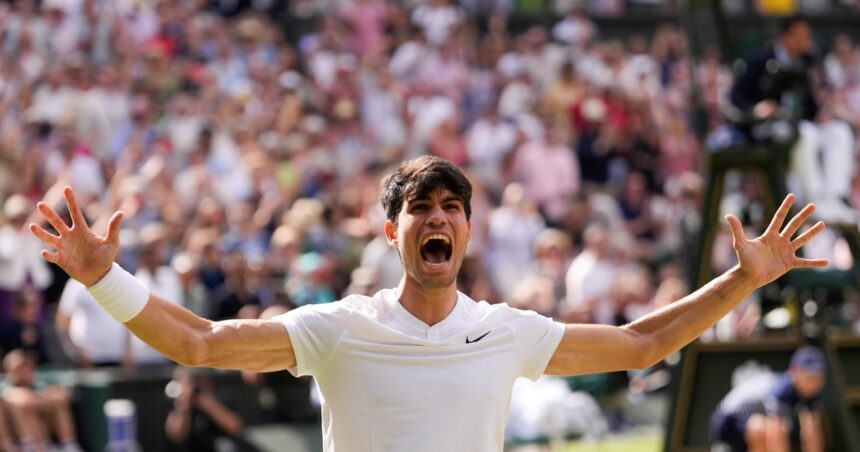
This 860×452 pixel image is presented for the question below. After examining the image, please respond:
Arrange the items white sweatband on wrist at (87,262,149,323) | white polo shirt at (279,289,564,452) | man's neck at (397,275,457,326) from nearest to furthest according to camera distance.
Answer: white sweatband on wrist at (87,262,149,323)
white polo shirt at (279,289,564,452)
man's neck at (397,275,457,326)

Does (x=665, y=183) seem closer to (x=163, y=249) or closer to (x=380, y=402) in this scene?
(x=163, y=249)

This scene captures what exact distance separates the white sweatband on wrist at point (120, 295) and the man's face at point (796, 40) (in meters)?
8.20

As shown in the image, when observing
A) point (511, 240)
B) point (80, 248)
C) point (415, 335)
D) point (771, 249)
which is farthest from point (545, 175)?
point (80, 248)

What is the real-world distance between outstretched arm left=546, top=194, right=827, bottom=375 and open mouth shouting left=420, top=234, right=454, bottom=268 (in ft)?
1.38

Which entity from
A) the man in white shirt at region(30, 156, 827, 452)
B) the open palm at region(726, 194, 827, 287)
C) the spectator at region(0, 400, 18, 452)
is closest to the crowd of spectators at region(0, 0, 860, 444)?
the spectator at region(0, 400, 18, 452)

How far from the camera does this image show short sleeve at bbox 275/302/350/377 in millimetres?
4156

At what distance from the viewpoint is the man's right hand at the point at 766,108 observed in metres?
11.2

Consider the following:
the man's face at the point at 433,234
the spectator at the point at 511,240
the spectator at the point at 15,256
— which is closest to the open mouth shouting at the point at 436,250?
the man's face at the point at 433,234

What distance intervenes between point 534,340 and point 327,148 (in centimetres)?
1141

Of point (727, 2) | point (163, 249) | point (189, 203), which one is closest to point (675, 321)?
point (163, 249)

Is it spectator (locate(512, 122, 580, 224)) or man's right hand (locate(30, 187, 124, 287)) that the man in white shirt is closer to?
man's right hand (locate(30, 187, 124, 287))

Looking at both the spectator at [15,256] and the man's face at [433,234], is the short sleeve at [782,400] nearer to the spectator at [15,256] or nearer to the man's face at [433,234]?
the spectator at [15,256]

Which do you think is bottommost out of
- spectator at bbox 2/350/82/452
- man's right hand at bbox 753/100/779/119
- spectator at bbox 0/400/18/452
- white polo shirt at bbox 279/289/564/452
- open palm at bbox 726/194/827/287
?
white polo shirt at bbox 279/289/564/452

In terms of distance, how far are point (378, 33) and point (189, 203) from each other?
5382mm
